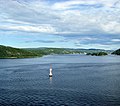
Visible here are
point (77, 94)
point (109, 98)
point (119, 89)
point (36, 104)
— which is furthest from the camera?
point (119, 89)

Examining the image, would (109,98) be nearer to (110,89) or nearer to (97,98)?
(97,98)

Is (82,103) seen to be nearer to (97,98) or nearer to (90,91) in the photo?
(97,98)

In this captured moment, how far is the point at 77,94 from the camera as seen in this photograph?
75500 mm

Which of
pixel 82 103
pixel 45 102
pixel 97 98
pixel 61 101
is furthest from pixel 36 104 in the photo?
pixel 97 98

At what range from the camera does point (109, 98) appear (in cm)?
6944

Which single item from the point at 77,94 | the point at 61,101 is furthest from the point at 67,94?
the point at 61,101

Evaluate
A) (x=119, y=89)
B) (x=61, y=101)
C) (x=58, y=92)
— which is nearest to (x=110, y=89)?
(x=119, y=89)

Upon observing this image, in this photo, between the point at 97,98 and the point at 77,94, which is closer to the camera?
the point at 97,98

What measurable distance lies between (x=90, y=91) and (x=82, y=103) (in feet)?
55.3

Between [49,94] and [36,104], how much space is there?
13.5 m

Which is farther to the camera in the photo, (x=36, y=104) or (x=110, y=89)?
(x=110, y=89)

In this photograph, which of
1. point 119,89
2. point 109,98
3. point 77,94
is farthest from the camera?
point 119,89

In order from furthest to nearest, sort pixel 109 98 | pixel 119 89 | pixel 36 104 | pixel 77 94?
pixel 119 89 → pixel 77 94 → pixel 109 98 → pixel 36 104

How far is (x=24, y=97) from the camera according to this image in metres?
71.8
